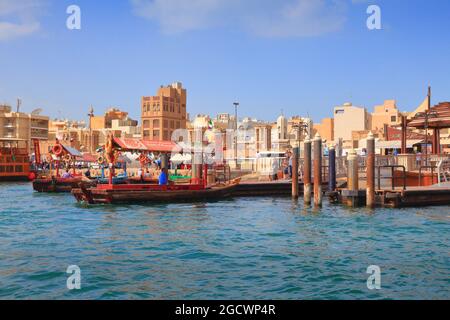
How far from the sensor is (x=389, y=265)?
43.4 feet

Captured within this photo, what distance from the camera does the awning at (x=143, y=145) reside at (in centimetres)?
3134

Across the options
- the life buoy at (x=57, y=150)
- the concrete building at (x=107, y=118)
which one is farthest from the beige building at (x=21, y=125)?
the life buoy at (x=57, y=150)

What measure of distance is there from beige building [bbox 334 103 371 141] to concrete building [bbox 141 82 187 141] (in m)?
49.0

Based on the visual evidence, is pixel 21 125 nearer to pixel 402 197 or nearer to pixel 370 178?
pixel 370 178

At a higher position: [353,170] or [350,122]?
[350,122]

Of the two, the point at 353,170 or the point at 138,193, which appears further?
the point at 138,193

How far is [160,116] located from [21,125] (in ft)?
120

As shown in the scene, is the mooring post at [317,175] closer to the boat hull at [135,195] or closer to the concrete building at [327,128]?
the boat hull at [135,195]

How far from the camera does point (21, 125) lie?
112m

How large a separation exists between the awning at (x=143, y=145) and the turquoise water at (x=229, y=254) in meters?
6.86

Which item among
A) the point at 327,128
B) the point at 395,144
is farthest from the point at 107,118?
the point at 395,144

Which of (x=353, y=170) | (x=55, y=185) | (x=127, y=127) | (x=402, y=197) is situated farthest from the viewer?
(x=127, y=127)

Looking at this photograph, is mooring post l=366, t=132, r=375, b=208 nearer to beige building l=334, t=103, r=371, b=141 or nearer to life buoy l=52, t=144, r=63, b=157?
life buoy l=52, t=144, r=63, b=157
